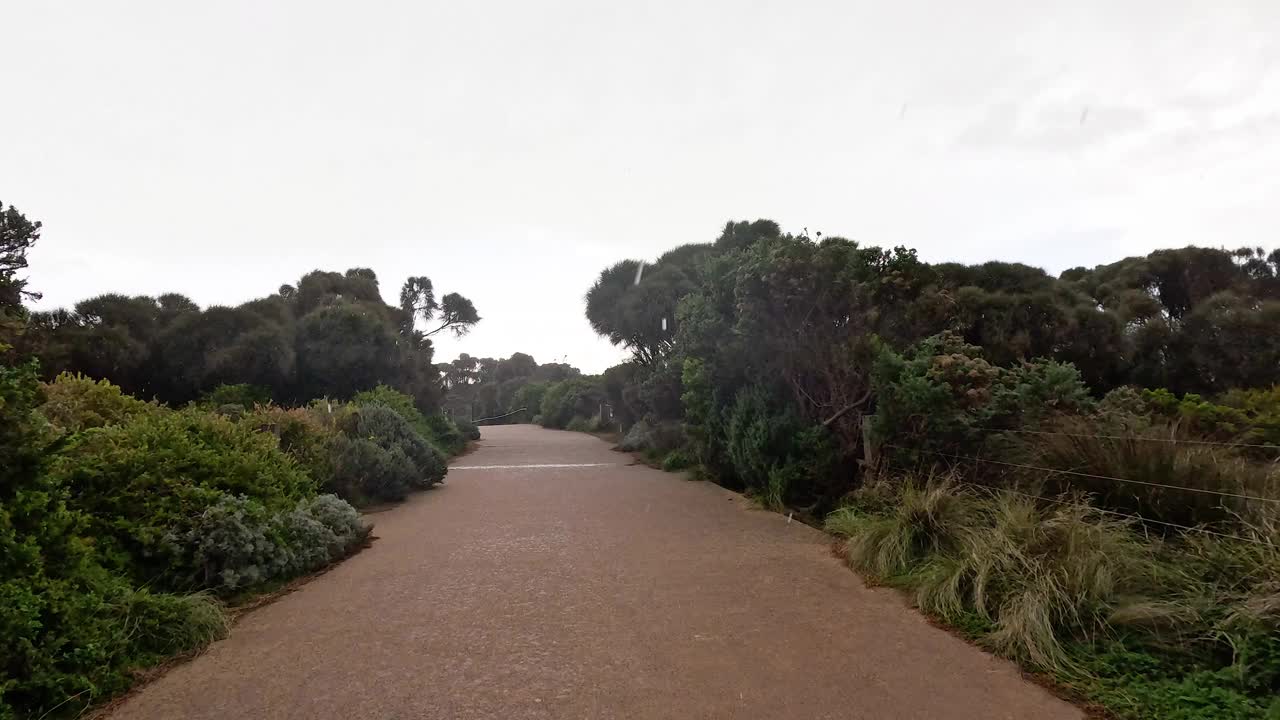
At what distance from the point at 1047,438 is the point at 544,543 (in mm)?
4963

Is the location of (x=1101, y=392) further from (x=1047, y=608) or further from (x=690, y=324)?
(x=1047, y=608)

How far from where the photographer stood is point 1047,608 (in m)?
3.91

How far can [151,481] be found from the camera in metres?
5.12

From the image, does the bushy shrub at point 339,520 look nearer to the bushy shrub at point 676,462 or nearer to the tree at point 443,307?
the bushy shrub at point 676,462

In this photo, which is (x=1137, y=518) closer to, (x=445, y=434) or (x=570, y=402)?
(x=445, y=434)

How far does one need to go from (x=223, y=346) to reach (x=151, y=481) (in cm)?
1381

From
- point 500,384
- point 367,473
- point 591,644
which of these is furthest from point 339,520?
point 500,384

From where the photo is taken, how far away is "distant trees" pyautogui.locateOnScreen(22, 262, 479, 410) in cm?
1534

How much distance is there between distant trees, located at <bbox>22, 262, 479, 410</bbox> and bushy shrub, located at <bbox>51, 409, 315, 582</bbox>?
31.0 feet

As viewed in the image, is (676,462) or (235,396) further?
(235,396)

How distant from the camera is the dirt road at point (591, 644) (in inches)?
131

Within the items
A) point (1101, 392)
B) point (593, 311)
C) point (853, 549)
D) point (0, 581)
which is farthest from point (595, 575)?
point (593, 311)

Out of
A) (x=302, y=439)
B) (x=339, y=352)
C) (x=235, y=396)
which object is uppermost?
(x=339, y=352)

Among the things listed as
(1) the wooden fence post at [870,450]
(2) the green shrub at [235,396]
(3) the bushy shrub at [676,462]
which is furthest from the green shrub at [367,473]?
(1) the wooden fence post at [870,450]
